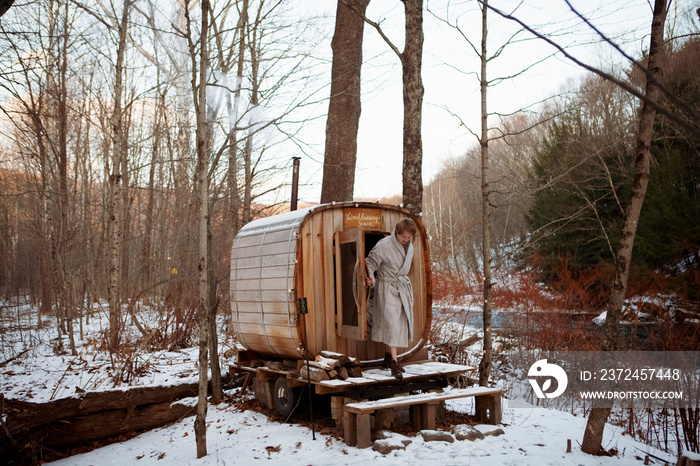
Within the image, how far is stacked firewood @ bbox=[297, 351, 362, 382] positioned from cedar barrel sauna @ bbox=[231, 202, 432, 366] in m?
0.22

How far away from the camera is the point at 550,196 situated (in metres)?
23.0

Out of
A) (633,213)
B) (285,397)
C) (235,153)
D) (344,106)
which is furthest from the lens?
(235,153)

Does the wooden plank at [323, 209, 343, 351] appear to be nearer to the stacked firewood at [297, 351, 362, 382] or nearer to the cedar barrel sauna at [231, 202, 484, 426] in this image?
the cedar barrel sauna at [231, 202, 484, 426]

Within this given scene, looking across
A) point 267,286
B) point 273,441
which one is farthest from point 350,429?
point 267,286

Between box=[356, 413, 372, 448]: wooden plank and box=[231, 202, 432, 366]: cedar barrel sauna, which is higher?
box=[231, 202, 432, 366]: cedar barrel sauna

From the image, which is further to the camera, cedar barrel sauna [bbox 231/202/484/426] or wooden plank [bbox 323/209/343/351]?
wooden plank [bbox 323/209/343/351]

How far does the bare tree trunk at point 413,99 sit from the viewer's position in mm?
8961

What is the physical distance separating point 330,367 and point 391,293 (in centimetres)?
118

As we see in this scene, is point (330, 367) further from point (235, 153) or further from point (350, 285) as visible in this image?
point (235, 153)

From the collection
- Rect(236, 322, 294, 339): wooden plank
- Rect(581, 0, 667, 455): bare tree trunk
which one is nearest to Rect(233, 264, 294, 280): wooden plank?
Rect(236, 322, 294, 339): wooden plank

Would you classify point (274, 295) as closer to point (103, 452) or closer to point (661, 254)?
A: point (103, 452)

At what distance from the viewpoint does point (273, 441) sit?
5.97 meters

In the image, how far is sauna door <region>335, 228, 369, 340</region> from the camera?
20.9 feet

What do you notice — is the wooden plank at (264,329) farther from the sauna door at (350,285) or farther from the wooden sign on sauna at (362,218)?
the wooden sign on sauna at (362,218)
